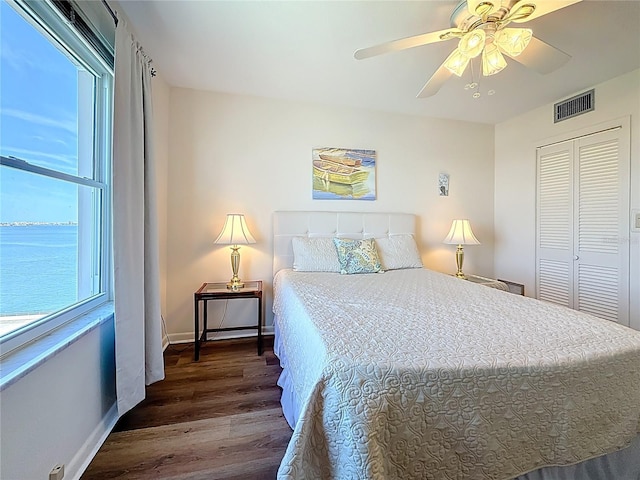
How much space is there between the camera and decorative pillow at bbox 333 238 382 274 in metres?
2.63

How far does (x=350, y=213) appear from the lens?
308cm

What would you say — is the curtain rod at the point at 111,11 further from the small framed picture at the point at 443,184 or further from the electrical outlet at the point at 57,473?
the small framed picture at the point at 443,184

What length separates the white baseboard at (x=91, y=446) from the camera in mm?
1233

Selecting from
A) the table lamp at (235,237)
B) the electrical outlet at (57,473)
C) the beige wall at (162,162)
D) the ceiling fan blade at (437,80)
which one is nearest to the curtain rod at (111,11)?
the beige wall at (162,162)

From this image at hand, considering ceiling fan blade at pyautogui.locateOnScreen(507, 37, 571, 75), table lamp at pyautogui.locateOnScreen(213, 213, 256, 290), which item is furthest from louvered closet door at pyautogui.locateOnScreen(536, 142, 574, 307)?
table lamp at pyautogui.locateOnScreen(213, 213, 256, 290)

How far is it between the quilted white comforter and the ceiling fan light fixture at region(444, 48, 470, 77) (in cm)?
147

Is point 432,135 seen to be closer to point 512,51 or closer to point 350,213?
point 350,213

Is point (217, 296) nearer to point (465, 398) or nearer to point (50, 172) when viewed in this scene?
point (50, 172)

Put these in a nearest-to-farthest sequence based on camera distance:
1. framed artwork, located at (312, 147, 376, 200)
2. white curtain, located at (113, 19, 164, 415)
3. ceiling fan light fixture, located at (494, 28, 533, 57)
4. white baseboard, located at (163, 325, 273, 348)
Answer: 1. ceiling fan light fixture, located at (494, 28, 533, 57)
2. white curtain, located at (113, 19, 164, 415)
3. white baseboard, located at (163, 325, 273, 348)
4. framed artwork, located at (312, 147, 376, 200)

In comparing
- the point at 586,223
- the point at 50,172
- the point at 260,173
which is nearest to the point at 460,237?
the point at 586,223

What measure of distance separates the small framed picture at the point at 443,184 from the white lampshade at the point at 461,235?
0.46 meters

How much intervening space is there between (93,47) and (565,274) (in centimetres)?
440

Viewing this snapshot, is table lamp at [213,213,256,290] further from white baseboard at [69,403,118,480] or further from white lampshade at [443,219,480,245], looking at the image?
white lampshade at [443,219,480,245]

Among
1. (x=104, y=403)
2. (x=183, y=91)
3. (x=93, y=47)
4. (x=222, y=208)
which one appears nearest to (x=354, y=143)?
(x=222, y=208)
